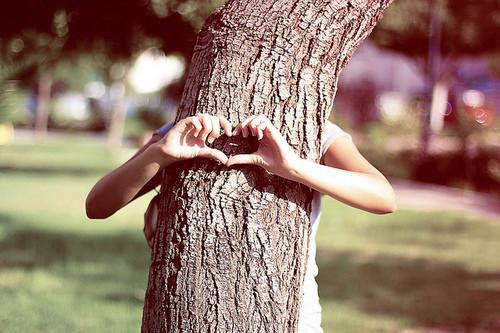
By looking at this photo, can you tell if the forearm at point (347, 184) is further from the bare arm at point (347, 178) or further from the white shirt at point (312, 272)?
the white shirt at point (312, 272)

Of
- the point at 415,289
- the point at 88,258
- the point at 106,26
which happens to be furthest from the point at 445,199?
the point at 106,26

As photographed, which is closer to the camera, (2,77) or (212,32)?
(2,77)

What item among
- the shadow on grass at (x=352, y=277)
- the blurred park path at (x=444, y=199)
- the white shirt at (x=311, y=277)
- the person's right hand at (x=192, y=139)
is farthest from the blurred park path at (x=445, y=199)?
the person's right hand at (x=192, y=139)

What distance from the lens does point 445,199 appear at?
49.6ft

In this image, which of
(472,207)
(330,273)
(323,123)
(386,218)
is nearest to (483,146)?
(472,207)

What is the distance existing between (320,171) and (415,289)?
18.0 feet

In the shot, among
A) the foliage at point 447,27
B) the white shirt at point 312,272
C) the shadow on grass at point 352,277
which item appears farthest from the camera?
the foliage at point 447,27

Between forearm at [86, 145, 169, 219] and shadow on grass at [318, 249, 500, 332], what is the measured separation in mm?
4219

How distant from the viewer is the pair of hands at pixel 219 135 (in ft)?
8.11

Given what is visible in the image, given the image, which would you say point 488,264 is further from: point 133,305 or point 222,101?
point 222,101

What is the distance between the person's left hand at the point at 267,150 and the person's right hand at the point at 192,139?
1.8 inches

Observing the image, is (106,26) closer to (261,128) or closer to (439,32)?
(261,128)

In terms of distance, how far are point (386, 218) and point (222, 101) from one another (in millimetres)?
10291

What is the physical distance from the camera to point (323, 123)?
272 cm
